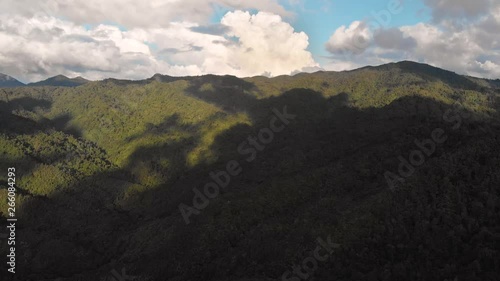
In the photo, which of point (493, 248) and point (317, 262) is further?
point (317, 262)

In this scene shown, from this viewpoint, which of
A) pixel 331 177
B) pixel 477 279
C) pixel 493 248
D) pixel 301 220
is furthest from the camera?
pixel 331 177

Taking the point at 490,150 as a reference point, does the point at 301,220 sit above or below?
below

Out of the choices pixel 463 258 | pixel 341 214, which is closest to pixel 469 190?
pixel 463 258

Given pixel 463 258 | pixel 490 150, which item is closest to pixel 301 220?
pixel 463 258

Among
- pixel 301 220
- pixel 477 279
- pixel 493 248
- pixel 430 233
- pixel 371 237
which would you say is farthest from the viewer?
pixel 301 220

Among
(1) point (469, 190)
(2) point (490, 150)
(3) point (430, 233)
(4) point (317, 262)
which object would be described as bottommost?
(4) point (317, 262)

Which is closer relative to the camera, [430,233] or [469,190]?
[430,233]

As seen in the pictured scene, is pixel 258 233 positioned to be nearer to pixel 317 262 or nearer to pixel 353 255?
pixel 317 262

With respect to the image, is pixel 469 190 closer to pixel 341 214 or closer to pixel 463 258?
pixel 463 258

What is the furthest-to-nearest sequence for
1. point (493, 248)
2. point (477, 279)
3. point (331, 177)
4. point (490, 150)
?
point (331, 177)
point (490, 150)
point (493, 248)
point (477, 279)
